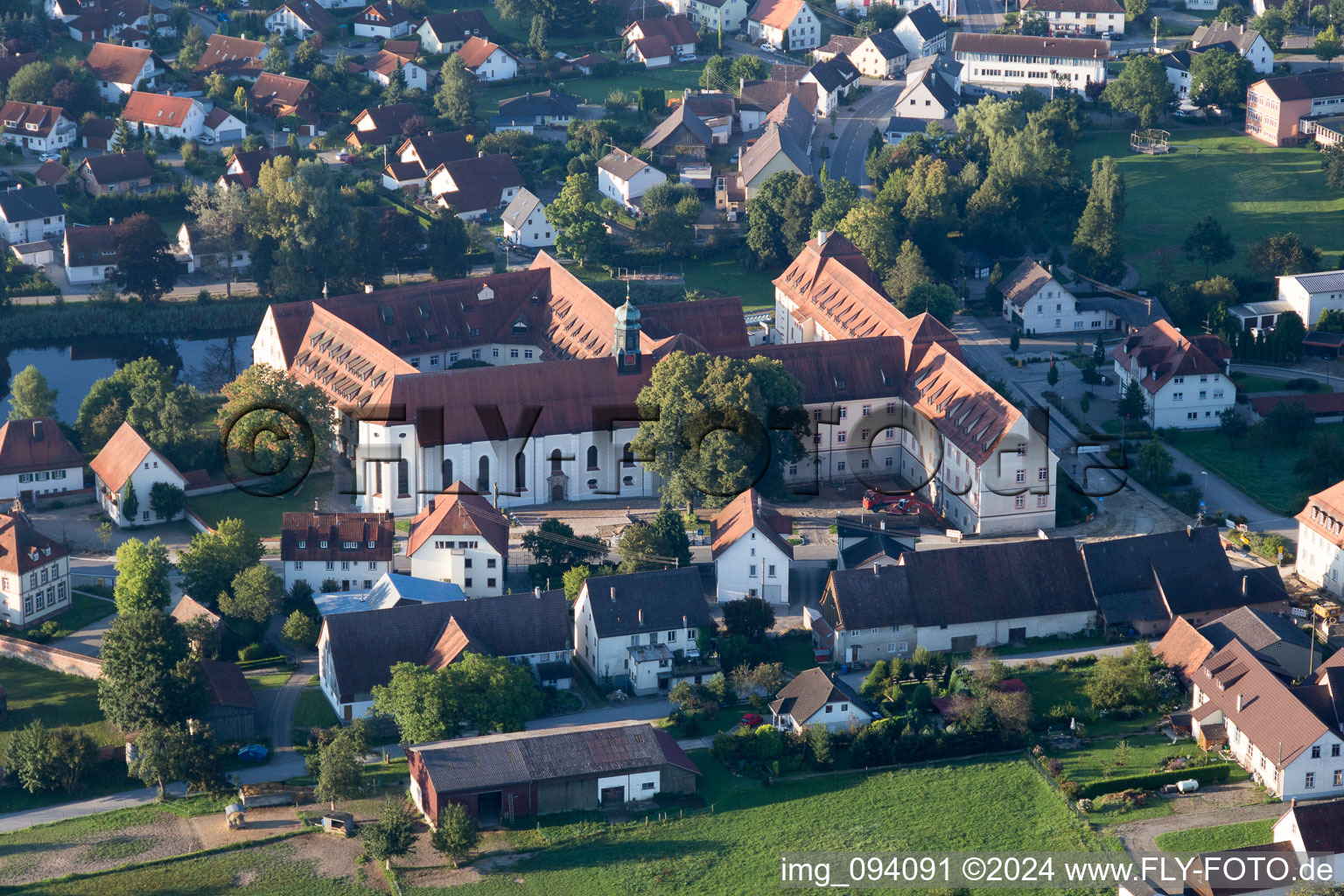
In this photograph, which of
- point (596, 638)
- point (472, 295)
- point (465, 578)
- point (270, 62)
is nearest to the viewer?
point (596, 638)

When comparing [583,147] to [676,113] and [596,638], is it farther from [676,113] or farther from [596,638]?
[596,638]

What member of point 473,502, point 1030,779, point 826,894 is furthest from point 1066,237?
point 826,894

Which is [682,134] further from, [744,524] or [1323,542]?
[1323,542]

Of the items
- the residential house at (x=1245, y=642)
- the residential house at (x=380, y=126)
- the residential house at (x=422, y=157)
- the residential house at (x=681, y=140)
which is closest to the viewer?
the residential house at (x=1245, y=642)

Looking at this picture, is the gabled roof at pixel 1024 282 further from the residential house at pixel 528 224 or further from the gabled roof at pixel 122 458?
the gabled roof at pixel 122 458

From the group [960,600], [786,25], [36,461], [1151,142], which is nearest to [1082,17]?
[786,25]

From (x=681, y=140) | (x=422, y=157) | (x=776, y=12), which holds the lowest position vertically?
(x=422, y=157)

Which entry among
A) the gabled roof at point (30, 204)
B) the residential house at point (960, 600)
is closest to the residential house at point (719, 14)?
the gabled roof at point (30, 204)
